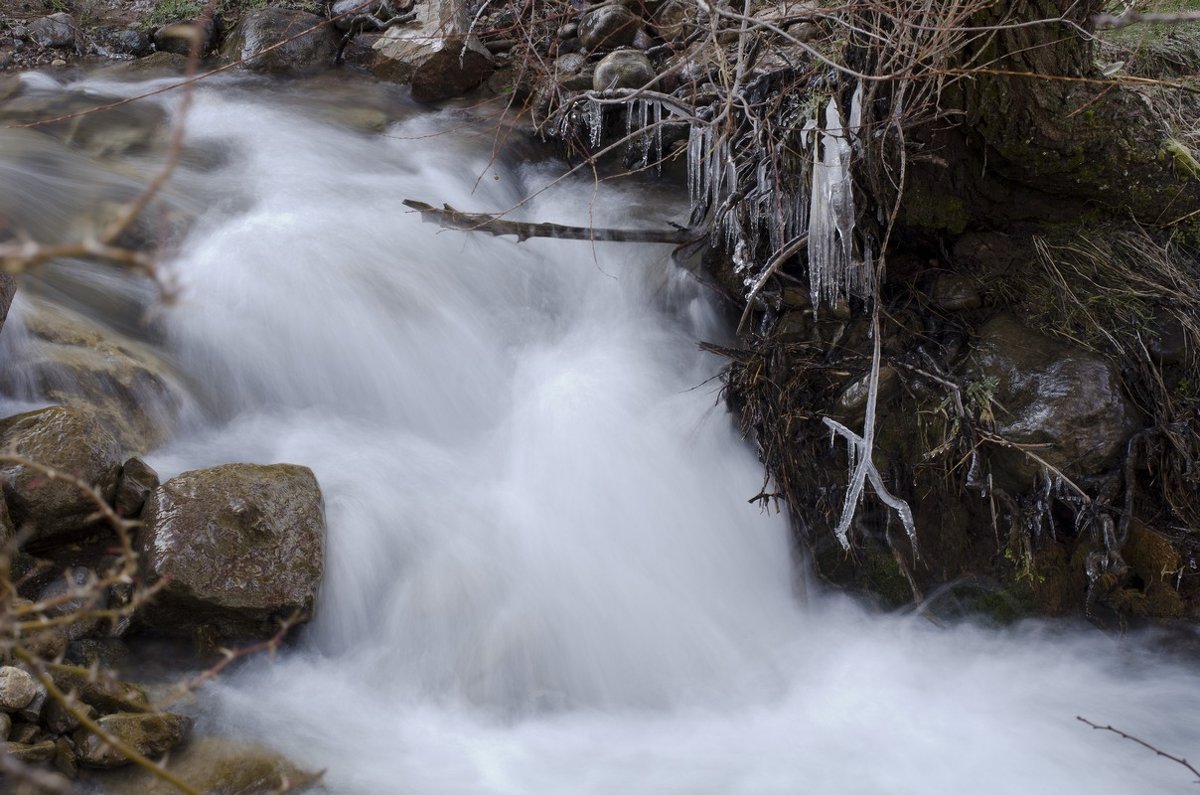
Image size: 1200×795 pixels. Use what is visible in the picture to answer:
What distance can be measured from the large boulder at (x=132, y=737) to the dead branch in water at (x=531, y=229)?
217cm

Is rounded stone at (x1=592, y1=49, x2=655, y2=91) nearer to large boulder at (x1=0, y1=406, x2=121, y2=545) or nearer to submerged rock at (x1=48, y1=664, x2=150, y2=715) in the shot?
large boulder at (x1=0, y1=406, x2=121, y2=545)

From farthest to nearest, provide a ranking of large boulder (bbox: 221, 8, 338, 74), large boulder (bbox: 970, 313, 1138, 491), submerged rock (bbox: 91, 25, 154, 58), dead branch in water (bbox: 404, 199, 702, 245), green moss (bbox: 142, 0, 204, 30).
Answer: green moss (bbox: 142, 0, 204, 30)
submerged rock (bbox: 91, 25, 154, 58)
large boulder (bbox: 221, 8, 338, 74)
dead branch in water (bbox: 404, 199, 702, 245)
large boulder (bbox: 970, 313, 1138, 491)

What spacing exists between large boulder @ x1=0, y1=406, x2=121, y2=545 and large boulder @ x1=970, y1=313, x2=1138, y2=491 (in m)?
3.11

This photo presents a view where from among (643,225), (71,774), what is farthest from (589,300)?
(71,774)

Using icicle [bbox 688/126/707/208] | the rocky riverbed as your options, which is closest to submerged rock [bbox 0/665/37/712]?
the rocky riverbed

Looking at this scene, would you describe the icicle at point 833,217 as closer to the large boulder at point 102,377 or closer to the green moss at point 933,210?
the green moss at point 933,210

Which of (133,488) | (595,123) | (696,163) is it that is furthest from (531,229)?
(133,488)

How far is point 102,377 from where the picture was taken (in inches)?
143

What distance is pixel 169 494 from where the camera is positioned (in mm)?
3133

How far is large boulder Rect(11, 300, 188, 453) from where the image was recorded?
11.4 feet

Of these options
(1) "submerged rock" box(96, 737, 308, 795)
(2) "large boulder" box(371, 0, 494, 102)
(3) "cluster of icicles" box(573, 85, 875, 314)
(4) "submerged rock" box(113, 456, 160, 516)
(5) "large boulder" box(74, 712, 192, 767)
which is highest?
(2) "large boulder" box(371, 0, 494, 102)

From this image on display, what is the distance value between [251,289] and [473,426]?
128 cm

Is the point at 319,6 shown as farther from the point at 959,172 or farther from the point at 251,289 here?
the point at 959,172

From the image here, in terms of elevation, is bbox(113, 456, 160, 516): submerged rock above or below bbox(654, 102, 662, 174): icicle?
below
